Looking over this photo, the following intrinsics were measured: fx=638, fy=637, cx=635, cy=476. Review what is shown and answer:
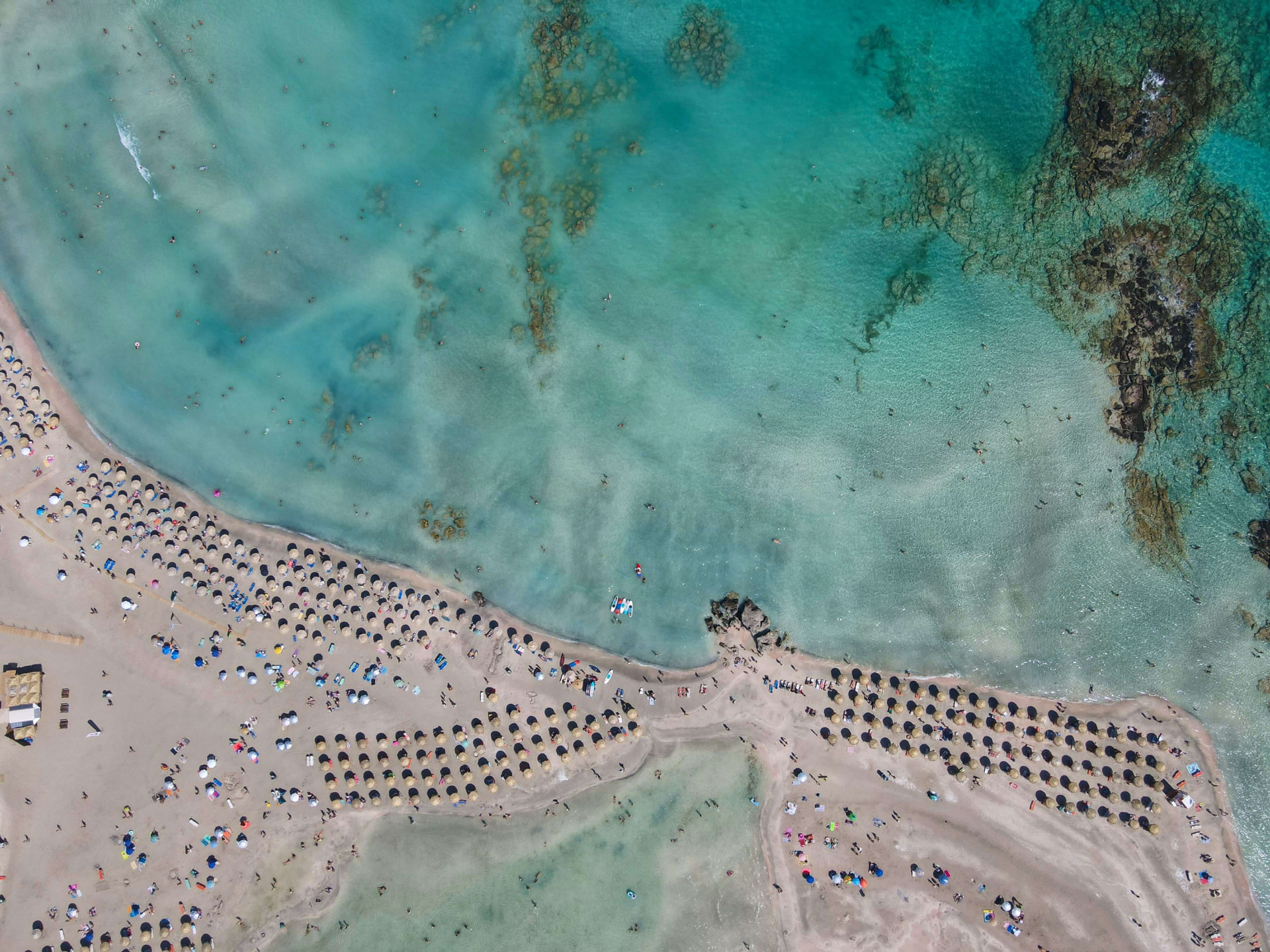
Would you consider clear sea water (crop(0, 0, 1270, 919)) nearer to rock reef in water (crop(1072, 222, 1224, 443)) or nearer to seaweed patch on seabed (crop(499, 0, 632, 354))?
seaweed patch on seabed (crop(499, 0, 632, 354))

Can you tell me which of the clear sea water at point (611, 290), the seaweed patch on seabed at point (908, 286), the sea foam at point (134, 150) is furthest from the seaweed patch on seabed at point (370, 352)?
the seaweed patch on seabed at point (908, 286)

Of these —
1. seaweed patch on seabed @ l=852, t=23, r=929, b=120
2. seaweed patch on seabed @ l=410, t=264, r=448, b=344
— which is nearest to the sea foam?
seaweed patch on seabed @ l=410, t=264, r=448, b=344

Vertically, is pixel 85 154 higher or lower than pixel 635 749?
higher

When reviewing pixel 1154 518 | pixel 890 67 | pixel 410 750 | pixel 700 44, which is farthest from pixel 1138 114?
pixel 410 750

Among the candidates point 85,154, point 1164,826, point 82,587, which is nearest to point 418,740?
point 82,587

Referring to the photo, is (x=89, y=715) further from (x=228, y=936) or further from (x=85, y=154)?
(x=85, y=154)

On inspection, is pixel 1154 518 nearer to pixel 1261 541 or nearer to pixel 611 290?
pixel 1261 541
